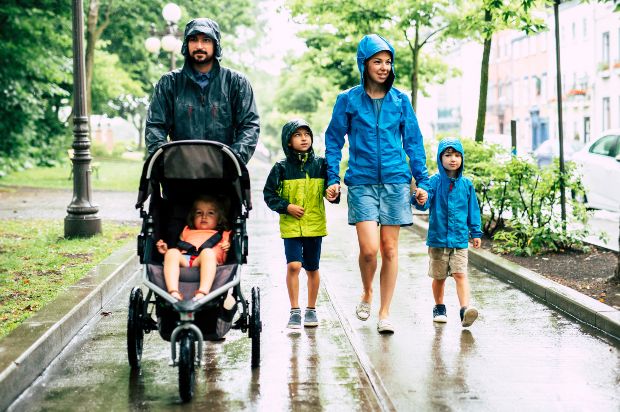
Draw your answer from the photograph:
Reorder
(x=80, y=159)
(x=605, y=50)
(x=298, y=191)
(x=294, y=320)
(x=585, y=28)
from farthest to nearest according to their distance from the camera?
(x=585, y=28) → (x=605, y=50) → (x=80, y=159) → (x=294, y=320) → (x=298, y=191)

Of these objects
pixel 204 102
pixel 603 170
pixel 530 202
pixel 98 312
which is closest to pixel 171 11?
pixel 603 170

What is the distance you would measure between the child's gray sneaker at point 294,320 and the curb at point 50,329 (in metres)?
1.66

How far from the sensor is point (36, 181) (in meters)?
29.1

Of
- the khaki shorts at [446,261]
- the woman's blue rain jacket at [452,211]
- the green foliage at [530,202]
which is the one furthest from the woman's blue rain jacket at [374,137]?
the green foliage at [530,202]

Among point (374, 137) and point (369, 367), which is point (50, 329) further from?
point (374, 137)

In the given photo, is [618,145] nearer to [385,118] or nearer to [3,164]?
[385,118]

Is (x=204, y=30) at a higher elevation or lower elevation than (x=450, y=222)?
higher

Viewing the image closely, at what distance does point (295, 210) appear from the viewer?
→ 23.9 feet

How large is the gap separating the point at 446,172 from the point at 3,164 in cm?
2324

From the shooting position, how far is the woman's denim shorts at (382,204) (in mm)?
7215

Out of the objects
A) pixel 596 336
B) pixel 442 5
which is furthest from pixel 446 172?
pixel 442 5

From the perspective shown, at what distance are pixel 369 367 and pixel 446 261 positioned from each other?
1819 mm

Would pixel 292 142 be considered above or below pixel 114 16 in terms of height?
below

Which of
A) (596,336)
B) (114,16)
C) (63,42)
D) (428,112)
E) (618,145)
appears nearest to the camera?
(596,336)
